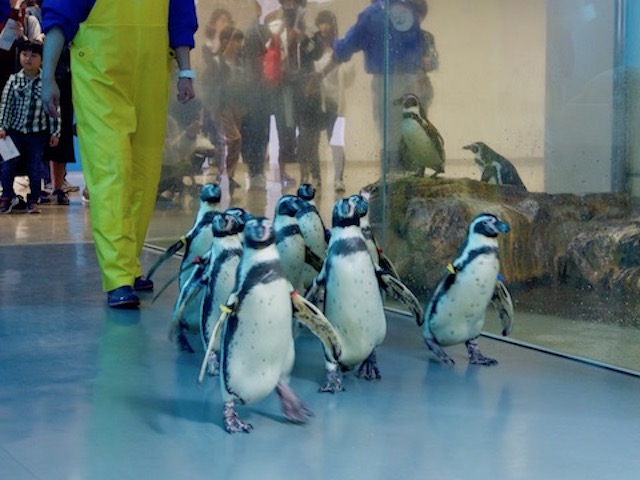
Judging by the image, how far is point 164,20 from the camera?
463 centimetres

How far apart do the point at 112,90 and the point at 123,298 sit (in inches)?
32.6

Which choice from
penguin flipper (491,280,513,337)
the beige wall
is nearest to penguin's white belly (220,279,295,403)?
penguin flipper (491,280,513,337)

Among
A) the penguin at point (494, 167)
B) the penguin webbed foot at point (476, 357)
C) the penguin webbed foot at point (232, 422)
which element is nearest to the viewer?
the penguin webbed foot at point (232, 422)

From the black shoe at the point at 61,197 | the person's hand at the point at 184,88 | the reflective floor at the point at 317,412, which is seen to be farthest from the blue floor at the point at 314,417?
the black shoe at the point at 61,197

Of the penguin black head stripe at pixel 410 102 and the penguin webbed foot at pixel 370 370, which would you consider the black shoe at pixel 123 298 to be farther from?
the penguin webbed foot at pixel 370 370

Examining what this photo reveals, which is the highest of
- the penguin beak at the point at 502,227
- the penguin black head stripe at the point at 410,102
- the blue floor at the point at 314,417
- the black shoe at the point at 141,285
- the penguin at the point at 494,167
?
the penguin black head stripe at the point at 410,102

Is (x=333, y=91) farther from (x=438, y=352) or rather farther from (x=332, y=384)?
(x=332, y=384)

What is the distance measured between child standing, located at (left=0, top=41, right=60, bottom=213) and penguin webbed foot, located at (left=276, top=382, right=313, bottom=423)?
20.9 feet

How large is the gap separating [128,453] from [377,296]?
3.09 feet

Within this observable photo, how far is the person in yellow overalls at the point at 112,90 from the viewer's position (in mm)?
4441

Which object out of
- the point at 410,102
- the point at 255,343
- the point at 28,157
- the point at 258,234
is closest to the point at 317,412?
the point at 255,343

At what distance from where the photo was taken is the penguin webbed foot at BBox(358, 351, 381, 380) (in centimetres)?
345

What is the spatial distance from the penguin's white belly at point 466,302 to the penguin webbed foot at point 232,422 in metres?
0.92

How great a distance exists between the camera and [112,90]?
4.50 m
